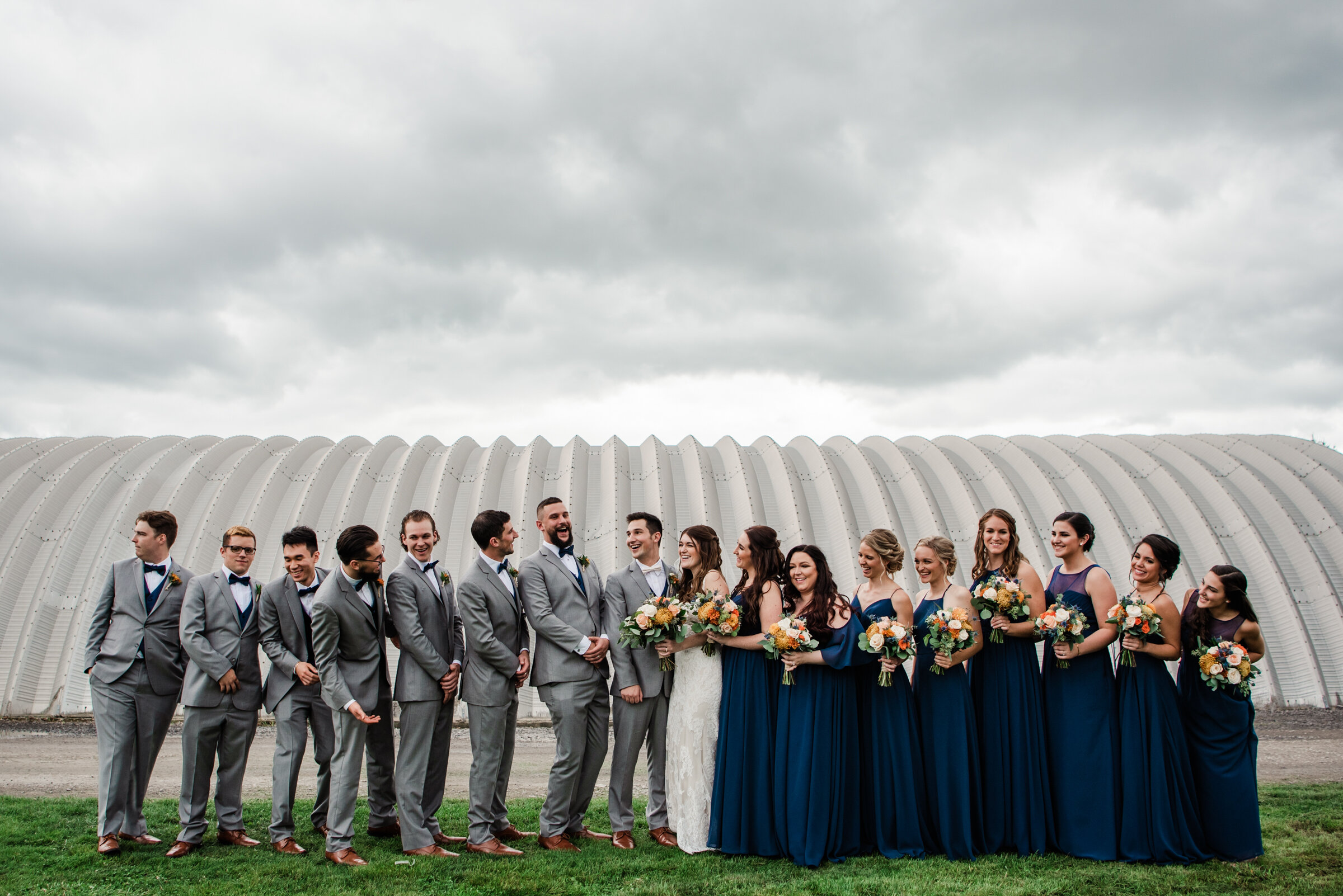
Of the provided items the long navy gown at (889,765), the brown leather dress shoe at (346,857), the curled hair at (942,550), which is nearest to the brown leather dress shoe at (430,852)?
the brown leather dress shoe at (346,857)

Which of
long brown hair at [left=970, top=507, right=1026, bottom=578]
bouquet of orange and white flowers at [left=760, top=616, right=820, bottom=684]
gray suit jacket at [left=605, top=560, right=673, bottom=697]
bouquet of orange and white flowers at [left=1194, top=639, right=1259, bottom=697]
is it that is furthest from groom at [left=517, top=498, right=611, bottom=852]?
bouquet of orange and white flowers at [left=1194, top=639, right=1259, bottom=697]

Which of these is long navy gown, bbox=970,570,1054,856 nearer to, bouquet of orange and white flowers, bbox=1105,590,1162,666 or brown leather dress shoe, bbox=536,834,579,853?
bouquet of orange and white flowers, bbox=1105,590,1162,666

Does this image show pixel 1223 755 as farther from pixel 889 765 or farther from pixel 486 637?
pixel 486 637

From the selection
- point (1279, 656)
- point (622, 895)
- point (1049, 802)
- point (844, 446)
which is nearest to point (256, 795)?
point (622, 895)

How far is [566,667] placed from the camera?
6551 millimetres

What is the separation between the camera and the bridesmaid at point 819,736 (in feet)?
19.8

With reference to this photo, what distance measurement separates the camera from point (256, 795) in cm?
902

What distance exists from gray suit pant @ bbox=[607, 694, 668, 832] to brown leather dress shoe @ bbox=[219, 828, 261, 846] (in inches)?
114

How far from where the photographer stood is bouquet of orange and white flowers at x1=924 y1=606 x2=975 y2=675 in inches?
236

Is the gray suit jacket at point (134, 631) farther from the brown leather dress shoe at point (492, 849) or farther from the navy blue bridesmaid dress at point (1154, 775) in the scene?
the navy blue bridesmaid dress at point (1154, 775)

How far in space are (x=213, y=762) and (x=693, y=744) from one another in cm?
376

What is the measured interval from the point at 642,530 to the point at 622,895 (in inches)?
106

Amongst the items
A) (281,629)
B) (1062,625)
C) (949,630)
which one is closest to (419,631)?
(281,629)

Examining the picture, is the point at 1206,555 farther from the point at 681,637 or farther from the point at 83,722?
the point at 83,722
